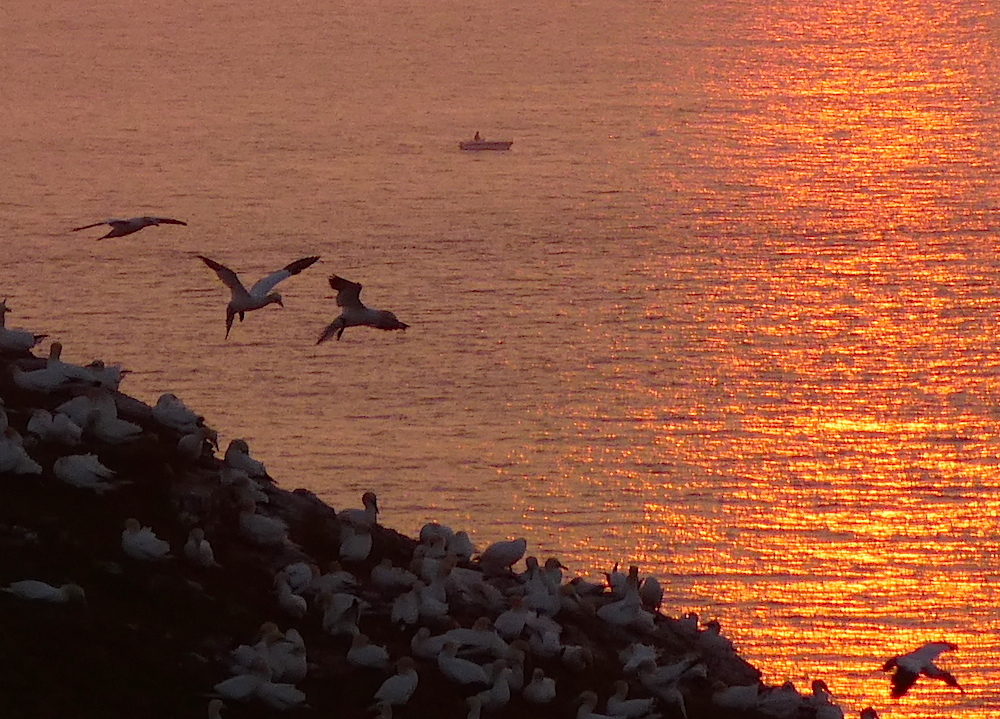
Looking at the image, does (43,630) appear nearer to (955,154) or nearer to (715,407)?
(715,407)

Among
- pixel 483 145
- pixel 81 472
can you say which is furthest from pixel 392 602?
pixel 483 145

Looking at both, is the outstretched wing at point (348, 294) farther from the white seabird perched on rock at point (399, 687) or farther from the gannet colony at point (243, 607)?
the white seabird perched on rock at point (399, 687)

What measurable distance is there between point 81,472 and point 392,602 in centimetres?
380

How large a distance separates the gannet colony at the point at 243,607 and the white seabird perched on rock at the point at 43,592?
0.8 inches

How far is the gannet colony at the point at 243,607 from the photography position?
18.0m

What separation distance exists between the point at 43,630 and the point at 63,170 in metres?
66.3

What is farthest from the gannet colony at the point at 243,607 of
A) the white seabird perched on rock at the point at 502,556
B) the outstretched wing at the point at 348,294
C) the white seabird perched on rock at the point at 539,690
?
the outstretched wing at the point at 348,294

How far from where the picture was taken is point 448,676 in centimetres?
1955

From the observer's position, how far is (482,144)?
84.8m

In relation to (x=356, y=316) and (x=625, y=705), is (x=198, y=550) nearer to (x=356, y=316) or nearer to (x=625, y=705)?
(x=625, y=705)

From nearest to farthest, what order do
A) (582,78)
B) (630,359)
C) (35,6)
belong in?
(630,359), (582,78), (35,6)

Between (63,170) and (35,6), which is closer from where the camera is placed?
(63,170)

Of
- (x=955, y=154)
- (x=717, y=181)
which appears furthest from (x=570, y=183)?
(x=955, y=154)

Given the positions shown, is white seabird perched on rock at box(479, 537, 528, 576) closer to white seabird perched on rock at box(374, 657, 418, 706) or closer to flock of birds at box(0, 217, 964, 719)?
flock of birds at box(0, 217, 964, 719)
